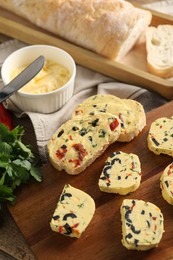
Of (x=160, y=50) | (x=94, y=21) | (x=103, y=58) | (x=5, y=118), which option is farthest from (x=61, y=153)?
(x=160, y=50)

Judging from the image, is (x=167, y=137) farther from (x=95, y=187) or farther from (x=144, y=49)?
(x=144, y=49)

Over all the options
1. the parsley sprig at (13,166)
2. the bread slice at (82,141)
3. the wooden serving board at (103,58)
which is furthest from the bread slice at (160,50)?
the parsley sprig at (13,166)

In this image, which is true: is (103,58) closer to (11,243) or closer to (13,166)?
(13,166)

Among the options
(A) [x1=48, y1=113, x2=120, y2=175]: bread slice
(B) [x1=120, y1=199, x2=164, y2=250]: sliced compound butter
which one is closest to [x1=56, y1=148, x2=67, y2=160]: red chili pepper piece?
(A) [x1=48, y1=113, x2=120, y2=175]: bread slice

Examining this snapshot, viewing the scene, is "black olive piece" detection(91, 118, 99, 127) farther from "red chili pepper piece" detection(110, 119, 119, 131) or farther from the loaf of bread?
the loaf of bread

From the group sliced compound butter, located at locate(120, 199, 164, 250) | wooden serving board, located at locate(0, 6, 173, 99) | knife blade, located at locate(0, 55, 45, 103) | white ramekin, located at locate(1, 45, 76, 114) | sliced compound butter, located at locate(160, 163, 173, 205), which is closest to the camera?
sliced compound butter, located at locate(120, 199, 164, 250)

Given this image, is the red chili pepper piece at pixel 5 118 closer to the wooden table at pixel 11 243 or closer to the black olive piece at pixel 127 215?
the wooden table at pixel 11 243
